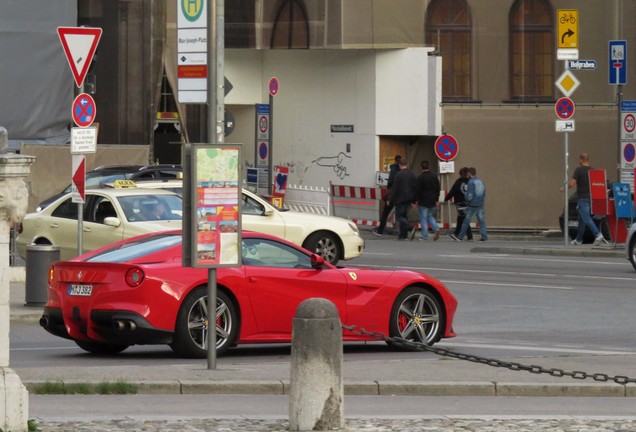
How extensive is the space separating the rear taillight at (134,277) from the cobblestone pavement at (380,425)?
12.7 ft

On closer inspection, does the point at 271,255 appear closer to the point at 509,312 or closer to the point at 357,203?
the point at 509,312

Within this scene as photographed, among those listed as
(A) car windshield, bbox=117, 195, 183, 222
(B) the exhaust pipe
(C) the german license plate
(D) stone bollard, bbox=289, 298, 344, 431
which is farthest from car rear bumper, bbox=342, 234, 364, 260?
(D) stone bollard, bbox=289, 298, 344, 431

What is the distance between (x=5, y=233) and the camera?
941cm

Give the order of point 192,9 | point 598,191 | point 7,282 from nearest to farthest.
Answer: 1. point 7,282
2. point 192,9
3. point 598,191

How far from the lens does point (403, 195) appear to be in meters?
36.1

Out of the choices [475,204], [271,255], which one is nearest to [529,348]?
[271,255]

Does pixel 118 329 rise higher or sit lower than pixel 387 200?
lower

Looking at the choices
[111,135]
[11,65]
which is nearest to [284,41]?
[111,135]

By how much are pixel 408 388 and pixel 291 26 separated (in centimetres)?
3067

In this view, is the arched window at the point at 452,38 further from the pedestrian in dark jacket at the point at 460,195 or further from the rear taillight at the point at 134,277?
the rear taillight at the point at 134,277

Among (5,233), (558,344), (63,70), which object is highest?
(63,70)

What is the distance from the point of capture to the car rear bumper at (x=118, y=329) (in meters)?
14.1

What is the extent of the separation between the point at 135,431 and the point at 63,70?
29851 millimetres

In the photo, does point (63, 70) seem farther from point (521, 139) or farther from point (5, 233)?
point (5, 233)
